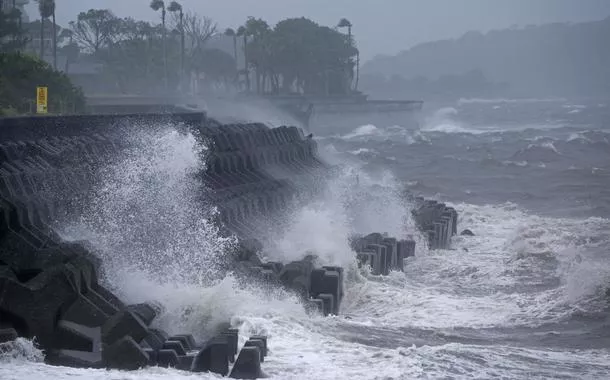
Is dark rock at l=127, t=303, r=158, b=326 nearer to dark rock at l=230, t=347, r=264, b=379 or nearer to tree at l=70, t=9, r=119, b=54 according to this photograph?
dark rock at l=230, t=347, r=264, b=379

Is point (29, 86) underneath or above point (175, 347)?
above

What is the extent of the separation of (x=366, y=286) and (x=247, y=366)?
6227 mm

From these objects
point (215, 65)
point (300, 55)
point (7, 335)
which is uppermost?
point (300, 55)

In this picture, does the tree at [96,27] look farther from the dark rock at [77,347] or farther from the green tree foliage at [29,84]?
the dark rock at [77,347]

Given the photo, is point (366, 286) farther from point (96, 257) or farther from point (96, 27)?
point (96, 27)

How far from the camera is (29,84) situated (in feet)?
101

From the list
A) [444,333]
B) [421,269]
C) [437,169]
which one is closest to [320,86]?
[437,169]

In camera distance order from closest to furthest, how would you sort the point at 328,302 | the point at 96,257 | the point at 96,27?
the point at 96,257 < the point at 328,302 < the point at 96,27

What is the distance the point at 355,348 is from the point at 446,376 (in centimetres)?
133

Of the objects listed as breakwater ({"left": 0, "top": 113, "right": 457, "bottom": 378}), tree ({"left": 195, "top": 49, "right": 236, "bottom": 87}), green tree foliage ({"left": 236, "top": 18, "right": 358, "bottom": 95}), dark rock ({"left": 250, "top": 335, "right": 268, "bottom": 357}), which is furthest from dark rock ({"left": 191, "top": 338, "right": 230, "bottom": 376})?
tree ({"left": 195, "top": 49, "right": 236, "bottom": 87})

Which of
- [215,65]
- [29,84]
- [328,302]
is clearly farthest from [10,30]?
[215,65]

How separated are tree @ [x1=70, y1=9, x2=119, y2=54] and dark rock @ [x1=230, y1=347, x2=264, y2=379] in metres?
62.5

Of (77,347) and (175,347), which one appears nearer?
(175,347)

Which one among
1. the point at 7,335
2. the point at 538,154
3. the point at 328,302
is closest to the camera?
the point at 7,335
